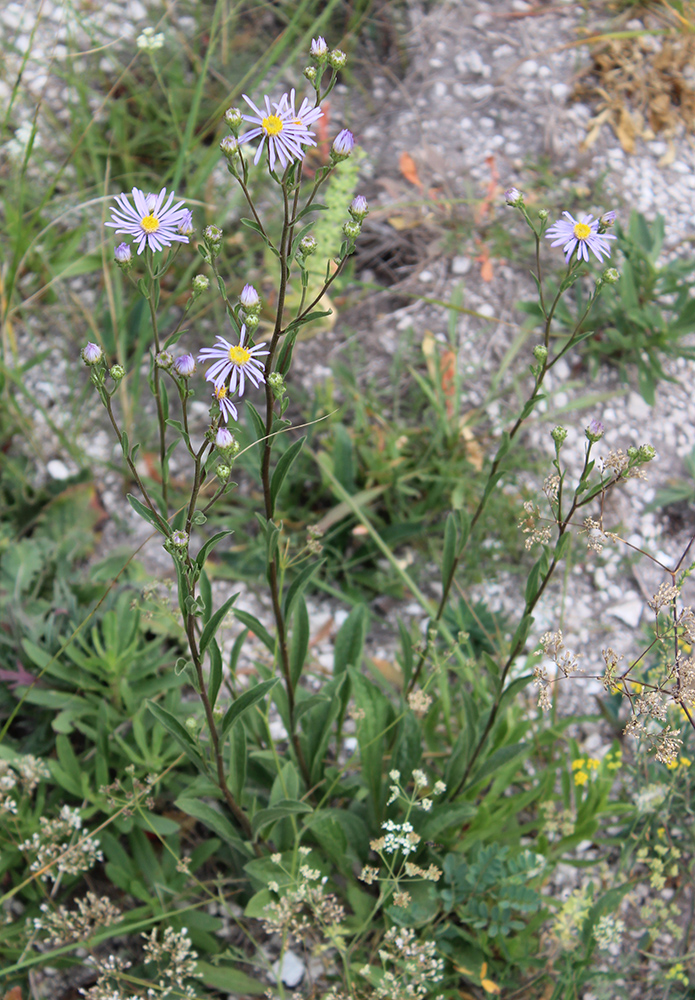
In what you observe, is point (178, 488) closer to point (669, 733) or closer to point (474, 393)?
point (474, 393)

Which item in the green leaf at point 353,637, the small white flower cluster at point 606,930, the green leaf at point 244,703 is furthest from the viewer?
the green leaf at point 353,637

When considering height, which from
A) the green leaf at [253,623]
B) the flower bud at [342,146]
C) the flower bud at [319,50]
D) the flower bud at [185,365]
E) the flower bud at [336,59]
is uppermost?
the flower bud at [336,59]

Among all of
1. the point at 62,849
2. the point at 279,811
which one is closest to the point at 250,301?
the point at 279,811

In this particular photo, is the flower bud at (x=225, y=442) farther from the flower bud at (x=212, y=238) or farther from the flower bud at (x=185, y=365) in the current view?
the flower bud at (x=212, y=238)

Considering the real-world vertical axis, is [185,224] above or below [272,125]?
below

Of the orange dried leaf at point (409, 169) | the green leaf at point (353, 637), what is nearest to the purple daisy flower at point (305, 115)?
the green leaf at point (353, 637)

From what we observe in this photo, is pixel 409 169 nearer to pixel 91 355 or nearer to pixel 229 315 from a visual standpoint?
pixel 229 315

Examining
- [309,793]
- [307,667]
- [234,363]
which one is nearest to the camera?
[234,363]
